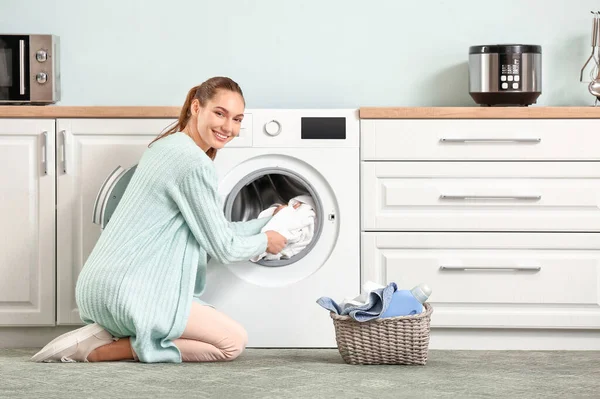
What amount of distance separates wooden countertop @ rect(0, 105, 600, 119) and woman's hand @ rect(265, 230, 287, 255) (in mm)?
511

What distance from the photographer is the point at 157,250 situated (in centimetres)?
273

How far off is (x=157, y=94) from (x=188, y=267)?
3.81 feet

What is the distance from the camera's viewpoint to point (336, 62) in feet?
12.1

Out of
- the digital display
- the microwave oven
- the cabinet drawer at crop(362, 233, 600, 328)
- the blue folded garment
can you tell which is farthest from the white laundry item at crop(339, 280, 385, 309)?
the microwave oven

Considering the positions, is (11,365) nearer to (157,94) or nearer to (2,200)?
(2,200)

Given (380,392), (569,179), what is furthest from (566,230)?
(380,392)

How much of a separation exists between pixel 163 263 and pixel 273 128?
25.5 inches

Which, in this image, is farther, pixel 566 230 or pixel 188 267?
pixel 566 230

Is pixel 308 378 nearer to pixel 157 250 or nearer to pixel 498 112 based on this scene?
pixel 157 250

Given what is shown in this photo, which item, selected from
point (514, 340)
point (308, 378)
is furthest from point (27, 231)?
point (514, 340)

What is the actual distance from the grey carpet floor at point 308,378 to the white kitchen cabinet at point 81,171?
1.08ft

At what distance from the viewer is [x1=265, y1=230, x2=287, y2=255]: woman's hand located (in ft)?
9.55

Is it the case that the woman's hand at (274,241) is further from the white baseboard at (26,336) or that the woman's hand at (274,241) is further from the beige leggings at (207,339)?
the white baseboard at (26,336)

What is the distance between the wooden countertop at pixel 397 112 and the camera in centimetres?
304
